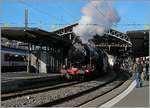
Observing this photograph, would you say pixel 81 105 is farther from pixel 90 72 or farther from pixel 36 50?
pixel 36 50

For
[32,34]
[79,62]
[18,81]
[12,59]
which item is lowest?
[18,81]

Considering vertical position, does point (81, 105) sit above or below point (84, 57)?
below

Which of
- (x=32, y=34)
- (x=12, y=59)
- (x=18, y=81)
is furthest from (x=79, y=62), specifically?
(x=12, y=59)

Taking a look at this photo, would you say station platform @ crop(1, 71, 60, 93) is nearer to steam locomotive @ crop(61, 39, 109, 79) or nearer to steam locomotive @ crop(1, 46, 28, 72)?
steam locomotive @ crop(61, 39, 109, 79)

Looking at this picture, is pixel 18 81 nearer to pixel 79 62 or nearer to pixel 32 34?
pixel 79 62

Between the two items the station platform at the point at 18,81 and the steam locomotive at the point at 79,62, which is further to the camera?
the steam locomotive at the point at 79,62

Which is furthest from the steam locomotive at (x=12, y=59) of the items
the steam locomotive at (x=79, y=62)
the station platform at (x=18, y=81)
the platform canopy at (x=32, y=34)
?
the steam locomotive at (x=79, y=62)

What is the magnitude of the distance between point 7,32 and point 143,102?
2102 cm

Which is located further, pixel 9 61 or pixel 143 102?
pixel 9 61

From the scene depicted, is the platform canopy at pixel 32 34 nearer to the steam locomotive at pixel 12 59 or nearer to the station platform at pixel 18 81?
the station platform at pixel 18 81

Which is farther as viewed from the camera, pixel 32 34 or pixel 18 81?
pixel 32 34

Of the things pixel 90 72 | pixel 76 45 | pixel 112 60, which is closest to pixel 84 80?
pixel 90 72

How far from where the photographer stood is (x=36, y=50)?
43.1m

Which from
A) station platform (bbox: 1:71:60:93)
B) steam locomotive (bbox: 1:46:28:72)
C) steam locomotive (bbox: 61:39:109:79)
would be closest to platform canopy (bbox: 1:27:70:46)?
steam locomotive (bbox: 61:39:109:79)
